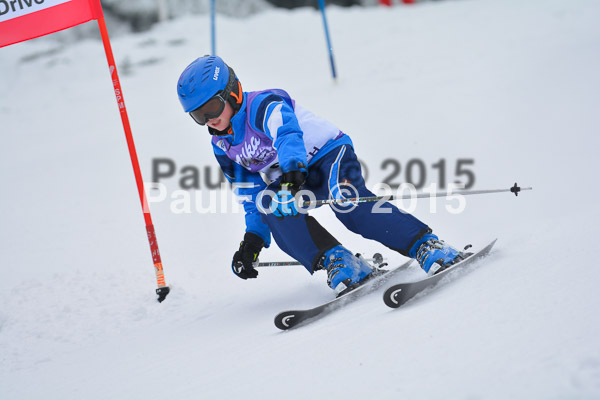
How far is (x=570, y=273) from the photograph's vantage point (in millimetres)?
2441

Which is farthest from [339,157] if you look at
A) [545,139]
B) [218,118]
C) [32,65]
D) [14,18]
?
[32,65]

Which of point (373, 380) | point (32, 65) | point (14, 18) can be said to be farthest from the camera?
point (32, 65)

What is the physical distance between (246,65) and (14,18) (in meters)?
9.44

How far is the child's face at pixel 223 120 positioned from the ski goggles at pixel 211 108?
A: 4cm

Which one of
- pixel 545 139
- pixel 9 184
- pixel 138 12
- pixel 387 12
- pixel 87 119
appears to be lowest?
pixel 545 139

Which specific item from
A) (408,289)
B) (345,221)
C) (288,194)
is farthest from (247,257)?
(408,289)

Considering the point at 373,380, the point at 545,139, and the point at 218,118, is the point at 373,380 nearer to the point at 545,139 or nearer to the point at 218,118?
the point at 218,118

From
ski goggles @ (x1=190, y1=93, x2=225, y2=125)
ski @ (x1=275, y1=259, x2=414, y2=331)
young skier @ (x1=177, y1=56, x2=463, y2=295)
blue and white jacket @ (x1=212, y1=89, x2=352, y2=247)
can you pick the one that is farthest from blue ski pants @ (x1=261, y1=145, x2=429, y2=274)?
ski goggles @ (x1=190, y1=93, x2=225, y2=125)

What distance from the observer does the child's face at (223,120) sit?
327 cm

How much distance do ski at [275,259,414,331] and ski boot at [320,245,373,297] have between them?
0.05m

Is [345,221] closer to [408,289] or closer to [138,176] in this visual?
[408,289]

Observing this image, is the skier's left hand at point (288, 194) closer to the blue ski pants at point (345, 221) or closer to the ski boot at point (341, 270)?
the blue ski pants at point (345, 221)

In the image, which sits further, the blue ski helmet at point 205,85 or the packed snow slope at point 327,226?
the blue ski helmet at point 205,85

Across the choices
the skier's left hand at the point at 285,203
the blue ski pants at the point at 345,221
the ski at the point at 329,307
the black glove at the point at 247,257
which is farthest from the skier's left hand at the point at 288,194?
the black glove at the point at 247,257
